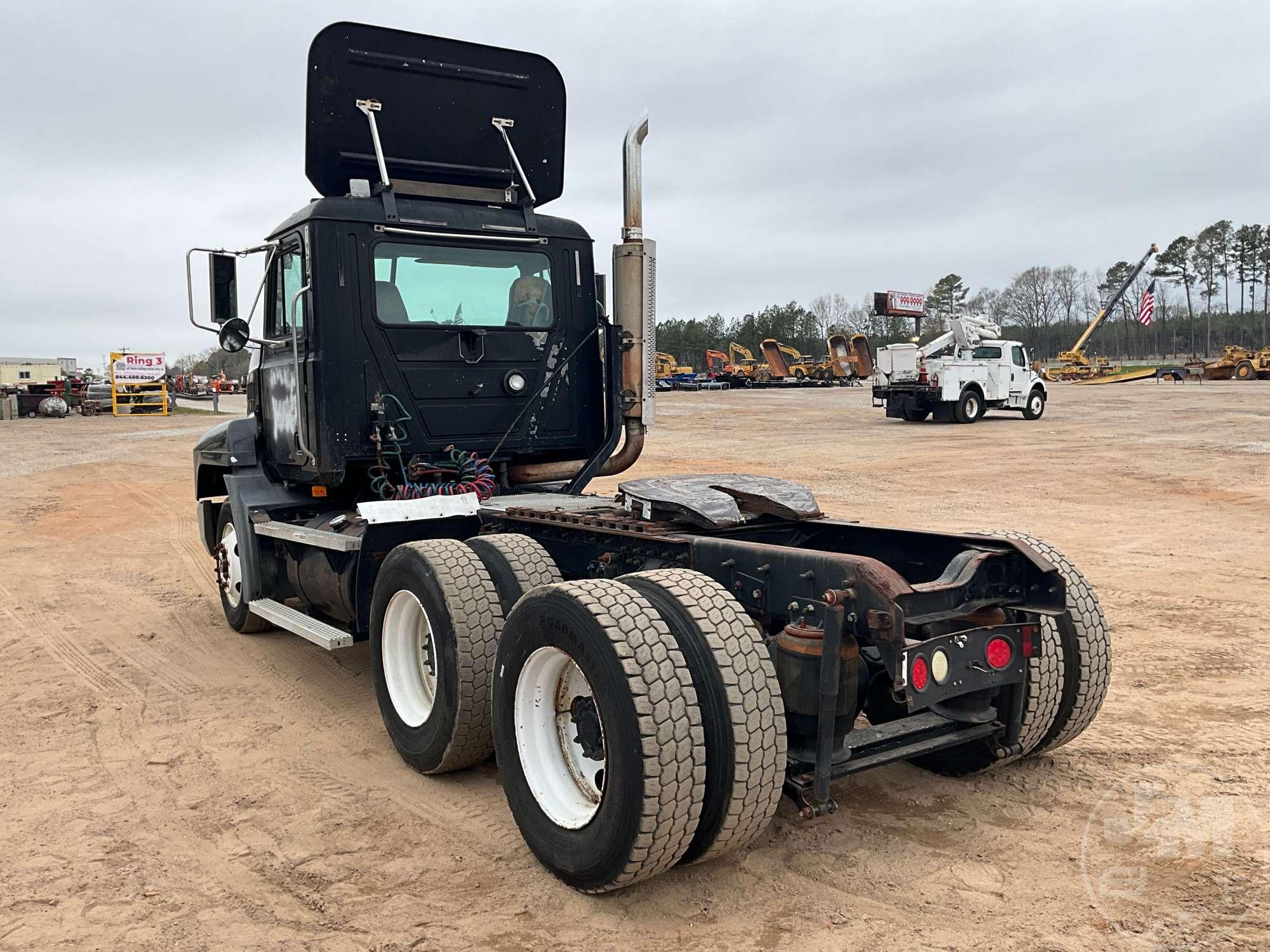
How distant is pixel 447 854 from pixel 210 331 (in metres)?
3.74

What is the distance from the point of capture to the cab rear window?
569cm

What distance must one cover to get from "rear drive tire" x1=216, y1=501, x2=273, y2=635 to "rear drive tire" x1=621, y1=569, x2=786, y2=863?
4535 mm

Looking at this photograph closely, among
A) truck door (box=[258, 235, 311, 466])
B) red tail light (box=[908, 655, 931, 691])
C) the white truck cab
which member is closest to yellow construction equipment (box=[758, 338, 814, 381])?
the white truck cab

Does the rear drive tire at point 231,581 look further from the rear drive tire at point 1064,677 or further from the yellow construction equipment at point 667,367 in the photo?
the yellow construction equipment at point 667,367

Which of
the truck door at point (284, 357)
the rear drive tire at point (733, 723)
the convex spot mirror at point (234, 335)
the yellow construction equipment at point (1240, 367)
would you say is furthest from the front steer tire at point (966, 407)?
the yellow construction equipment at point (1240, 367)

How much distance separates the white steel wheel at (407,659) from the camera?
4.66 metres

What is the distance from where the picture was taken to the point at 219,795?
14.1ft

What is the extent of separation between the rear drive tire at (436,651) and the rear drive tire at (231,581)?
98.7 inches

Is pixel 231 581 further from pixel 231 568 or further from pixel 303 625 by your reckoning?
pixel 303 625

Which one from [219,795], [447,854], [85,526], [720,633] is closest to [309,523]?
[219,795]

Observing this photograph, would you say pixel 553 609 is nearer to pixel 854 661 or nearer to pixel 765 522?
pixel 854 661

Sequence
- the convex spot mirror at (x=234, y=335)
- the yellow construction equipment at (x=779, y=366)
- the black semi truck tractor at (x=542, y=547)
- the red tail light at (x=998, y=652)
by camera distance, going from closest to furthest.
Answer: the black semi truck tractor at (x=542, y=547) < the red tail light at (x=998, y=652) < the convex spot mirror at (x=234, y=335) < the yellow construction equipment at (x=779, y=366)

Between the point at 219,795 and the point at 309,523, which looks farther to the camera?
the point at 309,523

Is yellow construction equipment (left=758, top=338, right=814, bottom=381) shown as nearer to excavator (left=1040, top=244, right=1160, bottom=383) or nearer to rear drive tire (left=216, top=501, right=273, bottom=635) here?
excavator (left=1040, top=244, right=1160, bottom=383)
